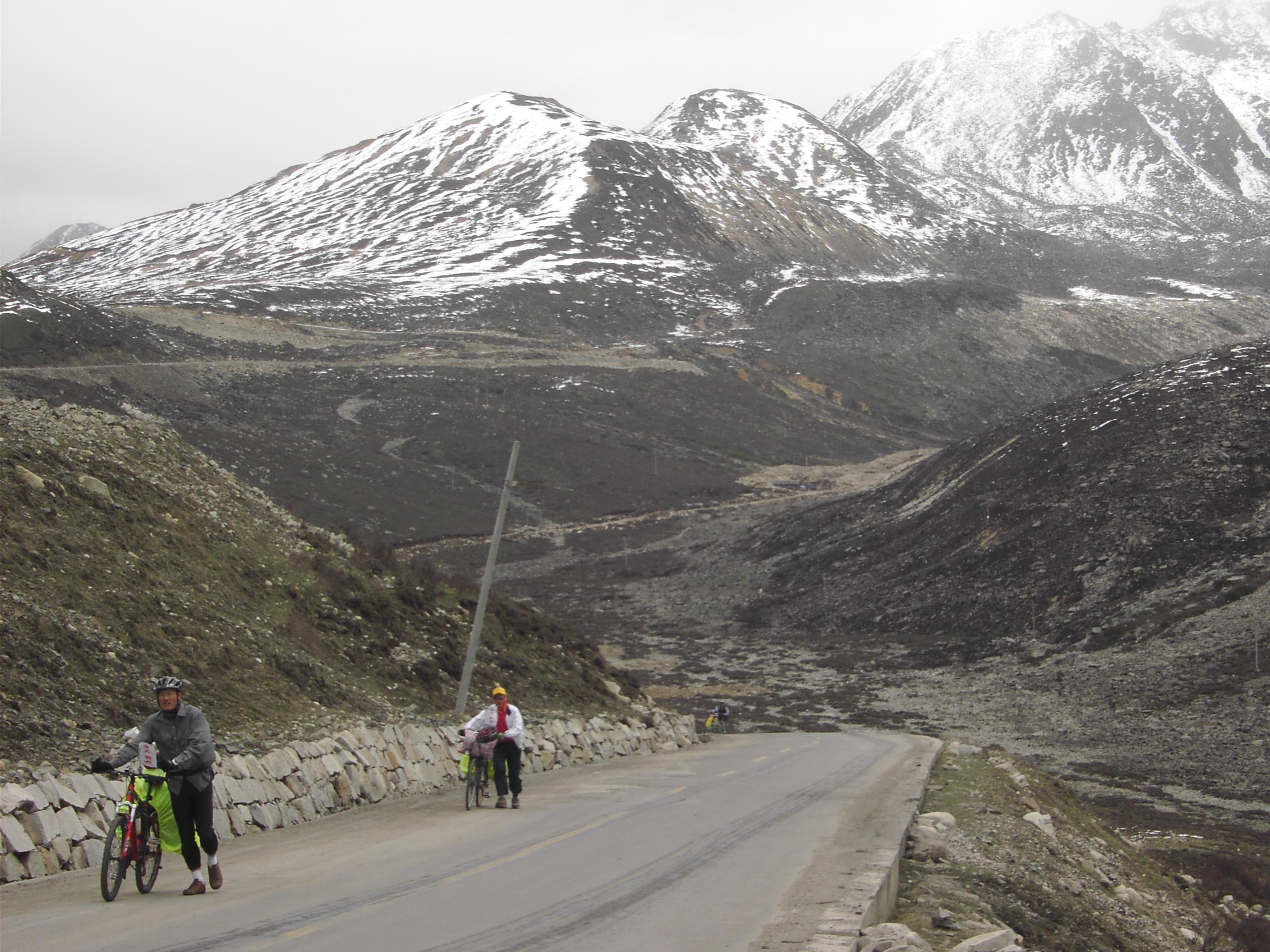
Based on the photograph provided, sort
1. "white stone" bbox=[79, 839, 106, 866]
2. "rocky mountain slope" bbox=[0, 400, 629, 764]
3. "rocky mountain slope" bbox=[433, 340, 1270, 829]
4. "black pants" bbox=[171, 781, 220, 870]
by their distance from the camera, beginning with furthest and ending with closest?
"rocky mountain slope" bbox=[433, 340, 1270, 829] → "rocky mountain slope" bbox=[0, 400, 629, 764] → "white stone" bbox=[79, 839, 106, 866] → "black pants" bbox=[171, 781, 220, 870]

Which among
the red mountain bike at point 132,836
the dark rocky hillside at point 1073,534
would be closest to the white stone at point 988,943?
the red mountain bike at point 132,836

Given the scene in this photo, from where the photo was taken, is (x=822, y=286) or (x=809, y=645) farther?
(x=822, y=286)

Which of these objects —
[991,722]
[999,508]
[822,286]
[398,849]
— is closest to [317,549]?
[398,849]

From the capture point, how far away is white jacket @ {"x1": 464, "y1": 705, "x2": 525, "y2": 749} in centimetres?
1502

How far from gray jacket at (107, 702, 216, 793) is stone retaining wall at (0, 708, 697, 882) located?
2.03m

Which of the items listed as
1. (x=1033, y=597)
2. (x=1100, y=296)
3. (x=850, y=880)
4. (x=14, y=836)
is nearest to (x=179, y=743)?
(x=14, y=836)

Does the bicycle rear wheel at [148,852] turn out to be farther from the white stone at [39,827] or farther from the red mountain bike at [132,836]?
the white stone at [39,827]

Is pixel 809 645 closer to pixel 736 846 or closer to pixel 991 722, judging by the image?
pixel 991 722

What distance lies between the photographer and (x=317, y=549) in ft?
77.3

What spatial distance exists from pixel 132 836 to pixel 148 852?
0.87 ft

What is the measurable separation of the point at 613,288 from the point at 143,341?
241ft

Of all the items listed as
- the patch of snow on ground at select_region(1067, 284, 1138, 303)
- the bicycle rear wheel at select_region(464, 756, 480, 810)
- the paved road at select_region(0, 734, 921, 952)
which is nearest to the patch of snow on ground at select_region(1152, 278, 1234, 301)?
the patch of snow on ground at select_region(1067, 284, 1138, 303)

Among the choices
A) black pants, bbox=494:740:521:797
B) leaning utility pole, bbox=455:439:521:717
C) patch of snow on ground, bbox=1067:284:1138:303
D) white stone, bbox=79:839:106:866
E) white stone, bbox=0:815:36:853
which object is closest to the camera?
white stone, bbox=0:815:36:853

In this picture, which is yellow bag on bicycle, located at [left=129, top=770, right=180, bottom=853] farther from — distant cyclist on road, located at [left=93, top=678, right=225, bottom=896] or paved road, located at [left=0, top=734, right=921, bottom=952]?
paved road, located at [left=0, top=734, right=921, bottom=952]
